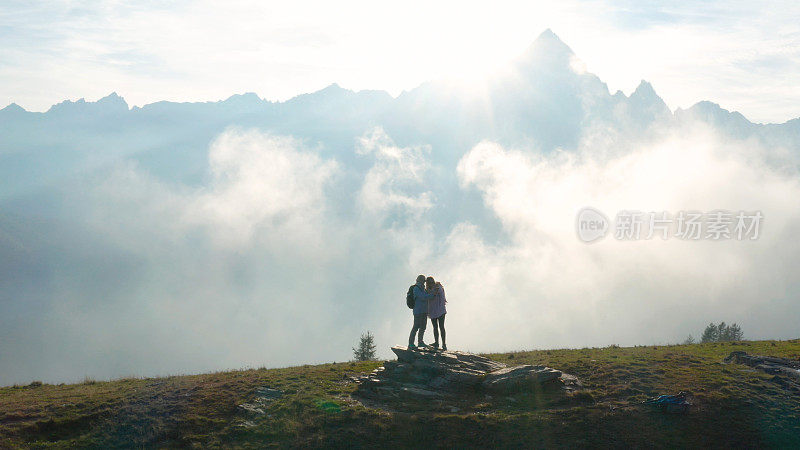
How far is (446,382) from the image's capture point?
2905cm

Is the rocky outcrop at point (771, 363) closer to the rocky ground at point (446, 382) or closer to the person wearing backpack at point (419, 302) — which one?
the rocky ground at point (446, 382)

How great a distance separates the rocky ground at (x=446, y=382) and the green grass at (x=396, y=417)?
2.67 ft

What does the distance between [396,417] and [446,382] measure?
4086mm

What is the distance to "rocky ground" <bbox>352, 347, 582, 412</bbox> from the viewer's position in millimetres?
27922

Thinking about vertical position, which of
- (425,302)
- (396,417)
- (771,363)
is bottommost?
(396,417)

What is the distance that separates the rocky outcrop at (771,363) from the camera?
102 ft

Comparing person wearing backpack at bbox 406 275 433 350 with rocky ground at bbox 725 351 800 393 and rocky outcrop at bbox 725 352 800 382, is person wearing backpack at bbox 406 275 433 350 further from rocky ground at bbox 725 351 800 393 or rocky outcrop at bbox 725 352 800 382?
rocky outcrop at bbox 725 352 800 382

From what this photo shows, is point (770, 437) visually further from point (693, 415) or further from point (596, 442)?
point (596, 442)

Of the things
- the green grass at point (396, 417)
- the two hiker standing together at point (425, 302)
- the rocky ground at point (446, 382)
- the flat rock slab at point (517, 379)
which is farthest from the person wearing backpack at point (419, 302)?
the green grass at point (396, 417)

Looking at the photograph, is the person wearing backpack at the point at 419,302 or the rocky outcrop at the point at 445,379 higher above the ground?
the person wearing backpack at the point at 419,302

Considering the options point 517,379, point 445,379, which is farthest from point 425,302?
point 517,379

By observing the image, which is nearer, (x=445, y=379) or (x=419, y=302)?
(x=445, y=379)

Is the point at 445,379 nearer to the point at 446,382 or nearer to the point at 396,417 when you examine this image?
the point at 446,382

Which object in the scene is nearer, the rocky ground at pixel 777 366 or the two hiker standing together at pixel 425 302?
the rocky ground at pixel 777 366
